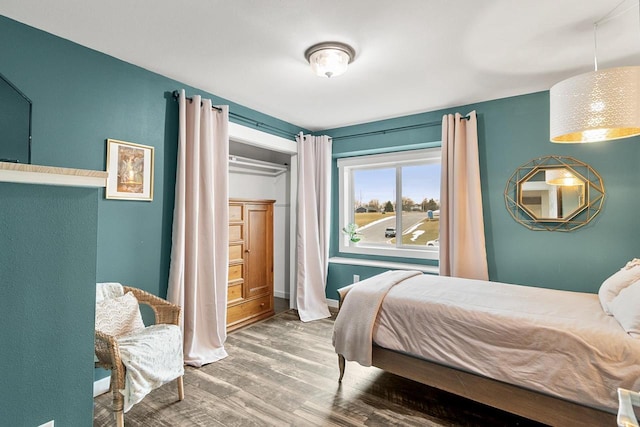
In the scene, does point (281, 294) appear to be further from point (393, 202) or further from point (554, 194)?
point (554, 194)

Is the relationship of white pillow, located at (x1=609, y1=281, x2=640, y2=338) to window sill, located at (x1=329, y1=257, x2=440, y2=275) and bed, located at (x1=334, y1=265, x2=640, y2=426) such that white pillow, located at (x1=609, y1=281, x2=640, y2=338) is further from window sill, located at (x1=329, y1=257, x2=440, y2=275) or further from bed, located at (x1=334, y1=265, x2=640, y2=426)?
window sill, located at (x1=329, y1=257, x2=440, y2=275)

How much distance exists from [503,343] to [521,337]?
0.34 ft

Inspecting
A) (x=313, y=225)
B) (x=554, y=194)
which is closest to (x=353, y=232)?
(x=313, y=225)

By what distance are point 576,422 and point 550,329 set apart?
475 mm

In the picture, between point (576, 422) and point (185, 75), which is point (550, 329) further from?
point (185, 75)

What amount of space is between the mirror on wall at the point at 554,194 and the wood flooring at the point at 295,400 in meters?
1.87

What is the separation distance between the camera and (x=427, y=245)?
412 centimetres

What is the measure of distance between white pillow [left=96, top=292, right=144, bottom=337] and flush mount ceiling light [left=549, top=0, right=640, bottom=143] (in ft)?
9.78

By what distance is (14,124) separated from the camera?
6.27 ft

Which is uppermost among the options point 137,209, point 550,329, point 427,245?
point 137,209

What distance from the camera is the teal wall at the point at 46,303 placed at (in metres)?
1.13

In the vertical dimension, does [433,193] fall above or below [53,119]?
below

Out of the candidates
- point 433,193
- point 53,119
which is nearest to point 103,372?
point 53,119

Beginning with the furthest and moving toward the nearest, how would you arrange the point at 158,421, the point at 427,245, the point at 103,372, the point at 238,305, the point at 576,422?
the point at 427,245 < the point at 238,305 < the point at 103,372 < the point at 158,421 < the point at 576,422
